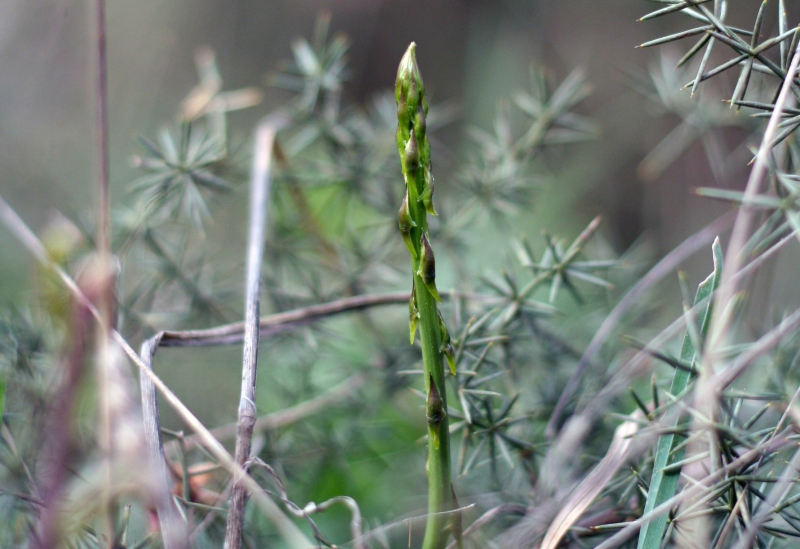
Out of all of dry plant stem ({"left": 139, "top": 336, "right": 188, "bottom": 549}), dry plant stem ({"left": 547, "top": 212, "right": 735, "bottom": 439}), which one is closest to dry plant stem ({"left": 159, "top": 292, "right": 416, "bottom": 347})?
dry plant stem ({"left": 139, "top": 336, "right": 188, "bottom": 549})

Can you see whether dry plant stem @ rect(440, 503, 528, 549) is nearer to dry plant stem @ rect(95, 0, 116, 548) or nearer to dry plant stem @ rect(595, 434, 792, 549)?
dry plant stem @ rect(595, 434, 792, 549)

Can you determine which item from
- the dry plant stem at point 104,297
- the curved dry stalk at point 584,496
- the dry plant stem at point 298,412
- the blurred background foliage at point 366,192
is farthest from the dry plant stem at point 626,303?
the dry plant stem at point 104,297

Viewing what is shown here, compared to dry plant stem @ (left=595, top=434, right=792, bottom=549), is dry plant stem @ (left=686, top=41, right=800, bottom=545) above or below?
above

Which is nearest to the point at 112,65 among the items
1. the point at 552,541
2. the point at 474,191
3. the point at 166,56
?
the point at 166,56

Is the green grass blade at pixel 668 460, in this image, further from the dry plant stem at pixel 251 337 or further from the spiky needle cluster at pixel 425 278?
the dry plant stem at pixel 251 337

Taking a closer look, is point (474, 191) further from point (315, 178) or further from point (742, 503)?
point (742, 503)

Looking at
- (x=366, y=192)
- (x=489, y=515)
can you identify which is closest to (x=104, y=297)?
(x=489, y=515)
